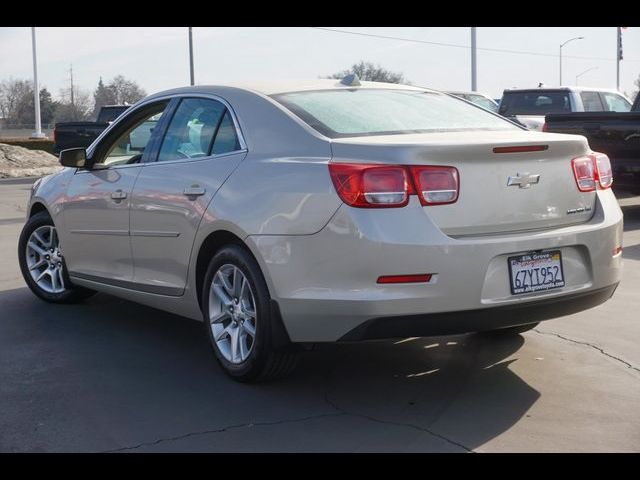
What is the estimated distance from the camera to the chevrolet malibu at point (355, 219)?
4.32 metres

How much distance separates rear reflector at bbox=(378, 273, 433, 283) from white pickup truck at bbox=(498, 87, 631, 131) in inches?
482

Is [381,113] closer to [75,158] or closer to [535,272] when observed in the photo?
[535,272]

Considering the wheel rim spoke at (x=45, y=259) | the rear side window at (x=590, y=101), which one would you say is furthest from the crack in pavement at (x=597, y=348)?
the rear side window at (x=590, y=101)

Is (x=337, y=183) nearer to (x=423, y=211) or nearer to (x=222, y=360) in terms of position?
(x=423, y=211)

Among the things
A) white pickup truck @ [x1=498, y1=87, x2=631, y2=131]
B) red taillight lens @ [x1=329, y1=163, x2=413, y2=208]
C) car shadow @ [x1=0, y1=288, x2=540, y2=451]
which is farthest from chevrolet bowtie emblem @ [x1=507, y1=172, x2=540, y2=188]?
white pickup truck @ [x1=498, y1=87, x2=631, y2=131]

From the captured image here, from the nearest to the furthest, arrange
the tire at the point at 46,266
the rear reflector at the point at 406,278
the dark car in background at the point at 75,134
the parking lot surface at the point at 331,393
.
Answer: the parking lot surface at the point at 331,393
the rear reflector at the point at 406,278
the tire at the point at 46,266
the dark car in background at the point at 75,134

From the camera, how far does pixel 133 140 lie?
20.8 ft

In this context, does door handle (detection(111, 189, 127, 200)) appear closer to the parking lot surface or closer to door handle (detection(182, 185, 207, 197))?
door handle (detection(182, 185, 207, 197))

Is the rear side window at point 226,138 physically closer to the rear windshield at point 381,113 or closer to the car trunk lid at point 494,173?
the rear windshield at point 381,113

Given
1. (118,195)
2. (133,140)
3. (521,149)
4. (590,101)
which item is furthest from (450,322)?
(590,101)

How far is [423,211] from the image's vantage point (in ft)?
14.2

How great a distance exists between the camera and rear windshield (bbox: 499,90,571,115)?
16.6 meters

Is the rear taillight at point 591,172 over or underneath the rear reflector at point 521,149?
underneath
